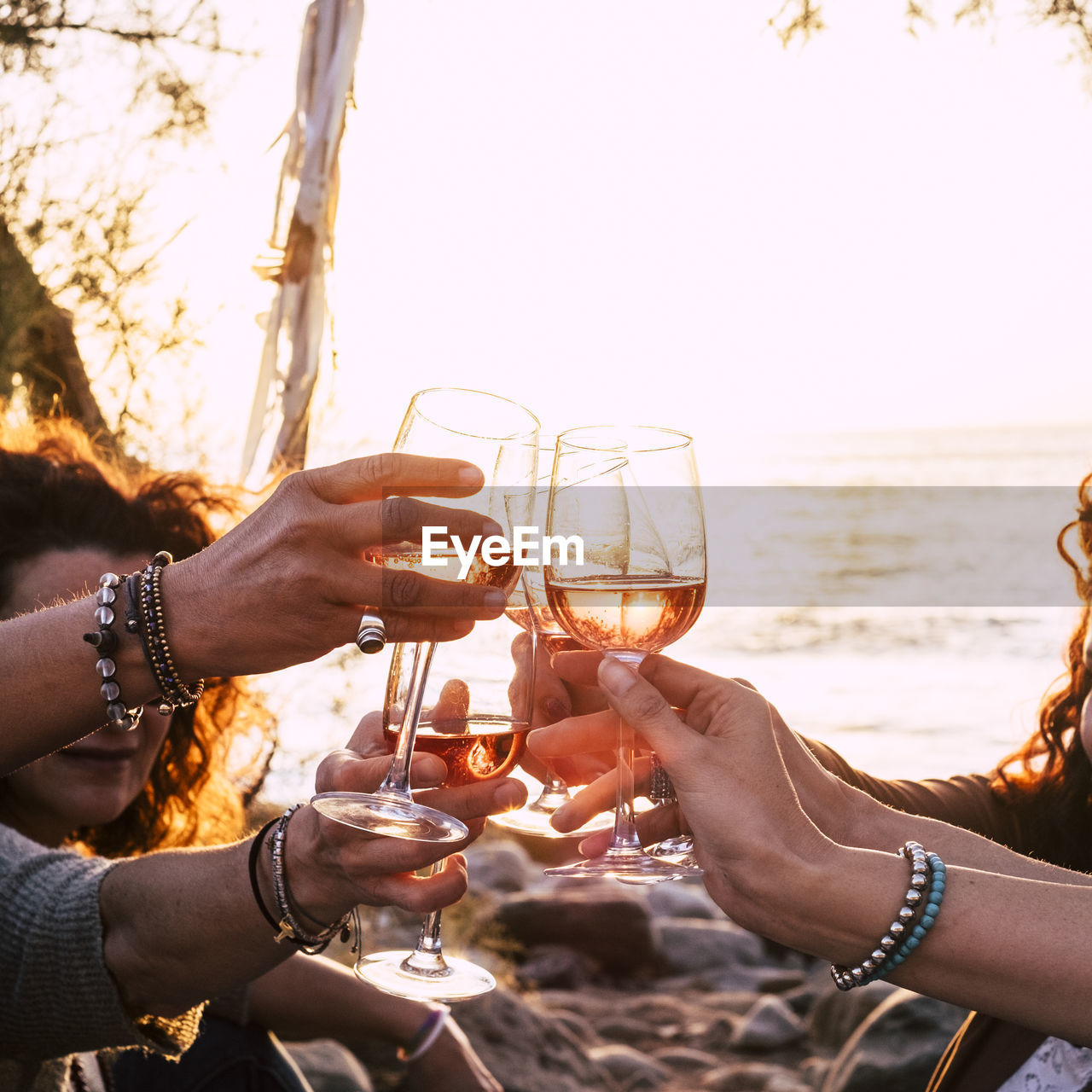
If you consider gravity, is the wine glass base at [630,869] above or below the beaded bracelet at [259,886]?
above

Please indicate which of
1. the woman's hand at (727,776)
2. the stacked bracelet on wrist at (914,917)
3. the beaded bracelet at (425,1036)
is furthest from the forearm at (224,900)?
the beaded bracelet at (425,1036)

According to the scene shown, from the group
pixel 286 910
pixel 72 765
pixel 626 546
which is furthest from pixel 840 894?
pixel 72 765

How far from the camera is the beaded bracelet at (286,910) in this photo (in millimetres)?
1866

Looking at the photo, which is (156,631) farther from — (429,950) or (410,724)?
(429,950)

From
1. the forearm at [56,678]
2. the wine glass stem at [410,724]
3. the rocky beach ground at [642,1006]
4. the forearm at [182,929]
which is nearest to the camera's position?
the wine glass stem at [410,724]

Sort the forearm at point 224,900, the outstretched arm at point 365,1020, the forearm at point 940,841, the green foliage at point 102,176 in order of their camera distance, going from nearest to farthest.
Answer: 1. the forearm at point 224,900
2. the forearm at point 940,841
3. the outstretched arm at point 365,1020
4. the green foliage at point 102,176

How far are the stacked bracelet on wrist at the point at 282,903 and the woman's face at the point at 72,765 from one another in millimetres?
745

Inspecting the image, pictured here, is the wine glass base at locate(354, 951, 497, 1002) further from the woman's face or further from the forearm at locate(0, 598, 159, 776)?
the woman's face

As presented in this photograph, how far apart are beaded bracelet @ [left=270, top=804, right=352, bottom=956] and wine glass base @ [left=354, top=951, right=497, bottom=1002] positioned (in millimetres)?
131

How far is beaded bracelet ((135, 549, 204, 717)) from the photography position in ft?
5.11

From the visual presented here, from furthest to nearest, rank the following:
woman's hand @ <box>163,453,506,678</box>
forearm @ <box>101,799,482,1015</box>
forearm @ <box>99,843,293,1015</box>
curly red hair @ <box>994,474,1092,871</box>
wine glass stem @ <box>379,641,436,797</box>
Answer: curly red hair @ <box>994,474,1092,871</box> → forearm @ <box>99,843,293,1015</box> → forearm @ <box>101,799,482,1015</box> → wine glass stem @ <box>379,641,436,797</box> → woman's hand @ <box>163,453,506,678</box>

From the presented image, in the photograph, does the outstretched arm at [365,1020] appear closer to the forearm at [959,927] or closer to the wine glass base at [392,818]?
the wine glass base at [392,818]

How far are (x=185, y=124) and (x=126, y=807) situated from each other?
2.57 m

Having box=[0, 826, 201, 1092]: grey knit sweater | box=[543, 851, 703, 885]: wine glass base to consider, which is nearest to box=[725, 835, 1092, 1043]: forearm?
box=[543, 851, 703, 885]: wine glass base
